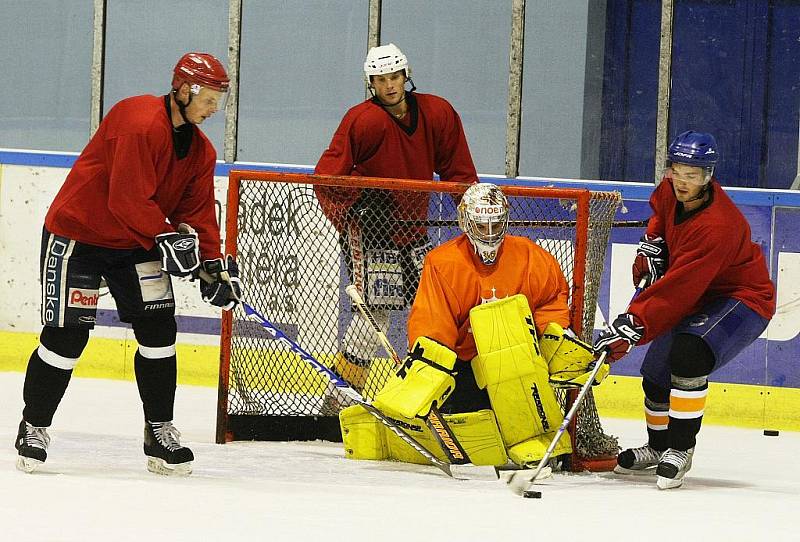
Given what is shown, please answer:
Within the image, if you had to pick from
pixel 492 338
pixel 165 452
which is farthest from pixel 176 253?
pixel 492 338

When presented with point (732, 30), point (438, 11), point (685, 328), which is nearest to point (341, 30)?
point (438, 11)

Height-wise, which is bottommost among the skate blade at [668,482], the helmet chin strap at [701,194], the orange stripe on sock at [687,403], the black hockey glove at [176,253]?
the skate blade at [668,482]

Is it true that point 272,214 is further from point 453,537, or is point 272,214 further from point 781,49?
point 781,49

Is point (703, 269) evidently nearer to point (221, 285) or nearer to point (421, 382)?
point (421, 382)

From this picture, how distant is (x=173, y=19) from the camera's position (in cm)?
639

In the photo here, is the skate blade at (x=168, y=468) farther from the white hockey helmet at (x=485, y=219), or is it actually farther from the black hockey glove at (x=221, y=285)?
the white hockey helmet at (x=485, y=219)

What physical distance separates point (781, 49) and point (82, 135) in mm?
3254

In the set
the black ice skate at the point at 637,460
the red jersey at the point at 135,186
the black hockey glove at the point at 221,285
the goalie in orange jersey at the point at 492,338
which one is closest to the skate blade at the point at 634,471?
the black ice skate at the point at 637,460

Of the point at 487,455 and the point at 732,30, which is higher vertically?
the point at 732,30

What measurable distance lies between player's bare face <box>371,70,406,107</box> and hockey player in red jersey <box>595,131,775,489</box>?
3.31ft

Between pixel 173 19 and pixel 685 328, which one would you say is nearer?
pixel 685 328

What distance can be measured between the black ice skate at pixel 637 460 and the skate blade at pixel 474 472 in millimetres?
409

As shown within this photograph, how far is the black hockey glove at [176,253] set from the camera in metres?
3.43

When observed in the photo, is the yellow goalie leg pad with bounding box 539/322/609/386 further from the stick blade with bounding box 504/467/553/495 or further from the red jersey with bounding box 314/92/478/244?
the red jersey with bounding box 314/92/478/244
